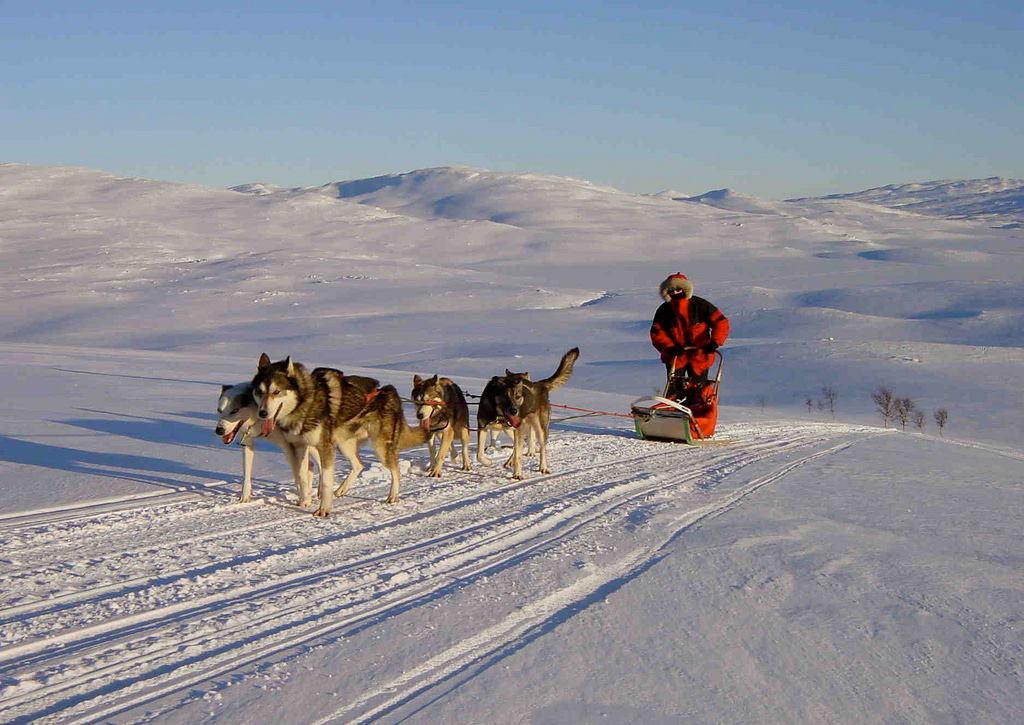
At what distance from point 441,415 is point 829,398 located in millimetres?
21111

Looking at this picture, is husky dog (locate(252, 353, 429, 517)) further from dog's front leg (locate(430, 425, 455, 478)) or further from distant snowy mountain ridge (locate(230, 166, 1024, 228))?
distant snowy mountain ridge (locate(230, 166, 1024, 228))

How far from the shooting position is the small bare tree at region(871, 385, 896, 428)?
974 inches

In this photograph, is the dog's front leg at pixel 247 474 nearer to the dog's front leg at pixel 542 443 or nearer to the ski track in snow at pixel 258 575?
the ski track in snow at pixel 258 575

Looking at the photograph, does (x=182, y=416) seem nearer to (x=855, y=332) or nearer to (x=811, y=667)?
(x=811, y=667)

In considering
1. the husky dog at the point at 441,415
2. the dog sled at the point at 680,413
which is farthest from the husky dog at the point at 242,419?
the dog sled at the point at 680,413

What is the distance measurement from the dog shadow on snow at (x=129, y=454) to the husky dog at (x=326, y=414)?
101 cm

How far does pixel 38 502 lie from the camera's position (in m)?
6.54

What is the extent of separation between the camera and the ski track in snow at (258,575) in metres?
3.61

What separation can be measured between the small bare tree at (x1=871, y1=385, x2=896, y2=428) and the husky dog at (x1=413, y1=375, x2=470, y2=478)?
17509 mm

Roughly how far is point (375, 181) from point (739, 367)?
163 meters

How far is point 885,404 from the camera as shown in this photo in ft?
83.8

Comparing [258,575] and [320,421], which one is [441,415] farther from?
[258,575]

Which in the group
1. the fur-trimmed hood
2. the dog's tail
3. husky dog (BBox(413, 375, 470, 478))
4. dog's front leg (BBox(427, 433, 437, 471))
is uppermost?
the fur-trimmed hood

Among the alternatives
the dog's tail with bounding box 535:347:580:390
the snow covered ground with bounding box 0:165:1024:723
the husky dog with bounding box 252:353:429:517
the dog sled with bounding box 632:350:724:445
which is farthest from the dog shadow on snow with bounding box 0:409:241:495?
the dog sled with bounding box 632:350:724:445
